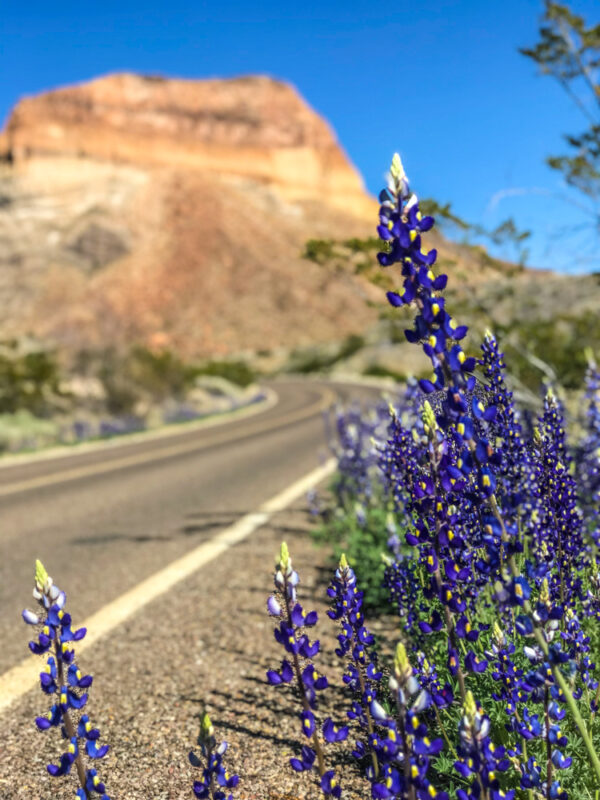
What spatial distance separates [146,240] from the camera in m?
88.8

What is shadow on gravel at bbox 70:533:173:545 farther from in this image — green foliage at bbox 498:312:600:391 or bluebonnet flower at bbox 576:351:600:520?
green foliage at bbox 498:312:600:391

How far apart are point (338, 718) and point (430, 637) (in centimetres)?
53

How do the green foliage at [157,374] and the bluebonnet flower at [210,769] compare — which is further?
the green foliage at [157,374]

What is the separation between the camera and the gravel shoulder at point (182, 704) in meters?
2.38

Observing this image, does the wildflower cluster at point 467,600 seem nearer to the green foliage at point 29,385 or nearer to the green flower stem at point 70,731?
the green flower stem at point 70,731

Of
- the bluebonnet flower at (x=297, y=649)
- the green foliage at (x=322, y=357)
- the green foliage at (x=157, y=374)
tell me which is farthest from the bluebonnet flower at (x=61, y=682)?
the green foliage at (x=322, y=357)

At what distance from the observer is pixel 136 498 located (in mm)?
8758

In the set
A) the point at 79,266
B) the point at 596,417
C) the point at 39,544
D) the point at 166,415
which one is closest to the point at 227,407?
the point at 166,415

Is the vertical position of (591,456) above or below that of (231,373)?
below

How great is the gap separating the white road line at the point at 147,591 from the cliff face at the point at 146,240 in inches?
2466

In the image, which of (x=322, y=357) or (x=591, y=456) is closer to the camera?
(x=591, y=456)

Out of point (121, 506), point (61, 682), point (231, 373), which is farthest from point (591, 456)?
point (231, 373)

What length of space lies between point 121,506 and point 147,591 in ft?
12.4

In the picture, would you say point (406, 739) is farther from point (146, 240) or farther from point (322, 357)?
point (146, 240)
